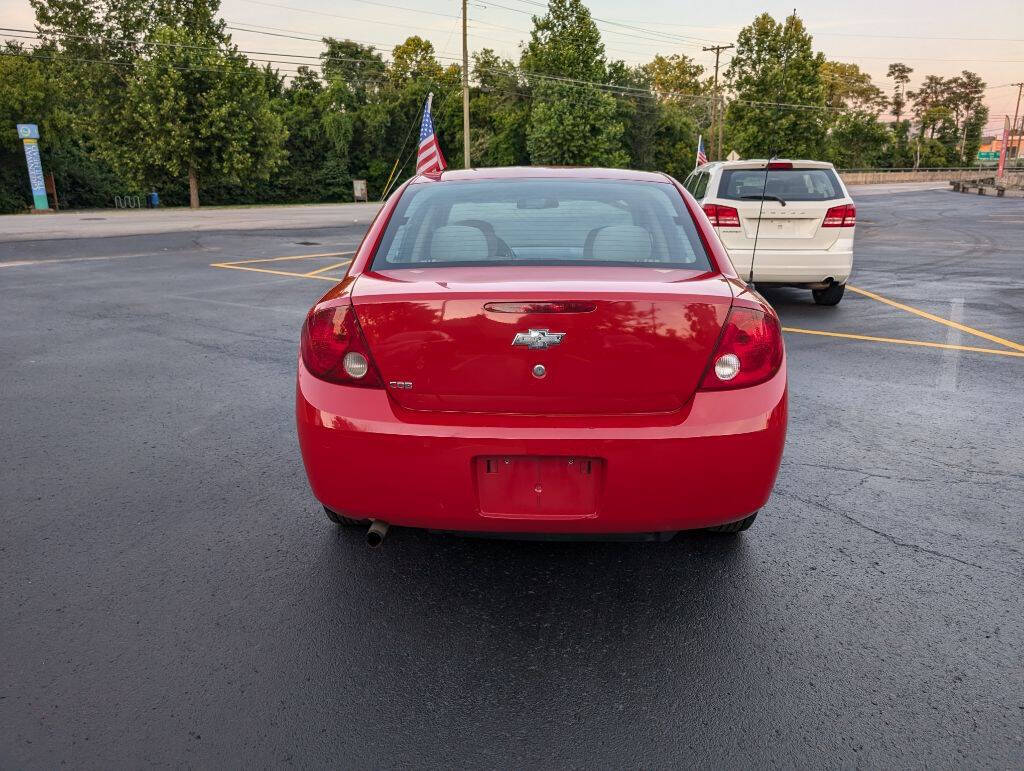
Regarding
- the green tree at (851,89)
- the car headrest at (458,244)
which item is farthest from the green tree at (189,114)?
the green tree at (851,89)

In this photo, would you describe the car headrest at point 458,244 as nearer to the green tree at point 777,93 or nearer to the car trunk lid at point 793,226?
the car trunk lid at point 793,226

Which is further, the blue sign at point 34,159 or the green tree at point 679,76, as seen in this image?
the green tree at point 679,76

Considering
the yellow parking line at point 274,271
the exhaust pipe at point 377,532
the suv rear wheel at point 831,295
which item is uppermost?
the exhaust pipe at point 377,532

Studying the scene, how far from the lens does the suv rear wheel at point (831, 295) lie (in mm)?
9500

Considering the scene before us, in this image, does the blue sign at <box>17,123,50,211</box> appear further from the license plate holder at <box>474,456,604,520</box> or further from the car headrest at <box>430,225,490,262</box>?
the license plate holder at <box>474,456,604,520</box>

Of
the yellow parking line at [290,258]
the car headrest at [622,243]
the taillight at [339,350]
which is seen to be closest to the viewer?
the taillight at [339,350]

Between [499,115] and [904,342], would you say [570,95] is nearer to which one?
[499,115]

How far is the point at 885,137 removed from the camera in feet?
307

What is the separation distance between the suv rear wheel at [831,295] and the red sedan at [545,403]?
7328 millimetres

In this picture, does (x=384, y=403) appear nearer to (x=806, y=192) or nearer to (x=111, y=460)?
(x=111, y=460)

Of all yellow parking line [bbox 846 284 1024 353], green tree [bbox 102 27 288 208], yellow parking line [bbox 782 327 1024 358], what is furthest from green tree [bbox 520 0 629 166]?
yellow parking line [bbox 782 327 1024 358]

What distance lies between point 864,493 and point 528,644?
2.13 m

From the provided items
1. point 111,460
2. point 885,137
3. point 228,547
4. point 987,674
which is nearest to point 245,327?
point 111,460

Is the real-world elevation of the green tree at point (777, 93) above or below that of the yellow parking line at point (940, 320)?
above
